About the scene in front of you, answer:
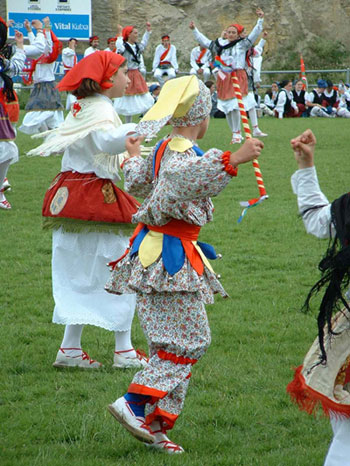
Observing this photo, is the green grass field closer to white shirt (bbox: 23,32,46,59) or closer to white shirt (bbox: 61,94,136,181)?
white shirt (bbox: 61,94,136,181)

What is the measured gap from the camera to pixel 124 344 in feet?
14.7

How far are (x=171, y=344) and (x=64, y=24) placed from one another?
95.8 ft

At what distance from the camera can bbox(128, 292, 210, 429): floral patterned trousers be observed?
10.8 feet

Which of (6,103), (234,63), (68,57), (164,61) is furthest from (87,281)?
(164,61)

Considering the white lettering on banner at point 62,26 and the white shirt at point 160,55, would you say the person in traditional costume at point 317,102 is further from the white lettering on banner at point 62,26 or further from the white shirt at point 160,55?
the white lettering on banner at point 62,26

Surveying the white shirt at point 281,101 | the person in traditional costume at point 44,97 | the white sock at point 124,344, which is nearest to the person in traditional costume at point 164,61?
the white shirt at point 281,101

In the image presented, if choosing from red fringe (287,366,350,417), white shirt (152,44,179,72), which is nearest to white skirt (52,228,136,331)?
red fringe (287,366,350,417)

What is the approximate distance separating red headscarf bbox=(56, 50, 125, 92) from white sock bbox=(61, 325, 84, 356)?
4.38 ft

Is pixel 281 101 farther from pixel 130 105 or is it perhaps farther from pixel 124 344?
pixel 124 344

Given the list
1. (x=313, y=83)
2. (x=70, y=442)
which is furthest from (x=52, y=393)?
(x=313, y=83)

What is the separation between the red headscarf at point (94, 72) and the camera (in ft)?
14.3

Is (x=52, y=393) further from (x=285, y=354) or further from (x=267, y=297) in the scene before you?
(x=267, y=297)

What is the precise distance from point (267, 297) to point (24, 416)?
8.17 ft

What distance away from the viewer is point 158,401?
3312 millimetres
